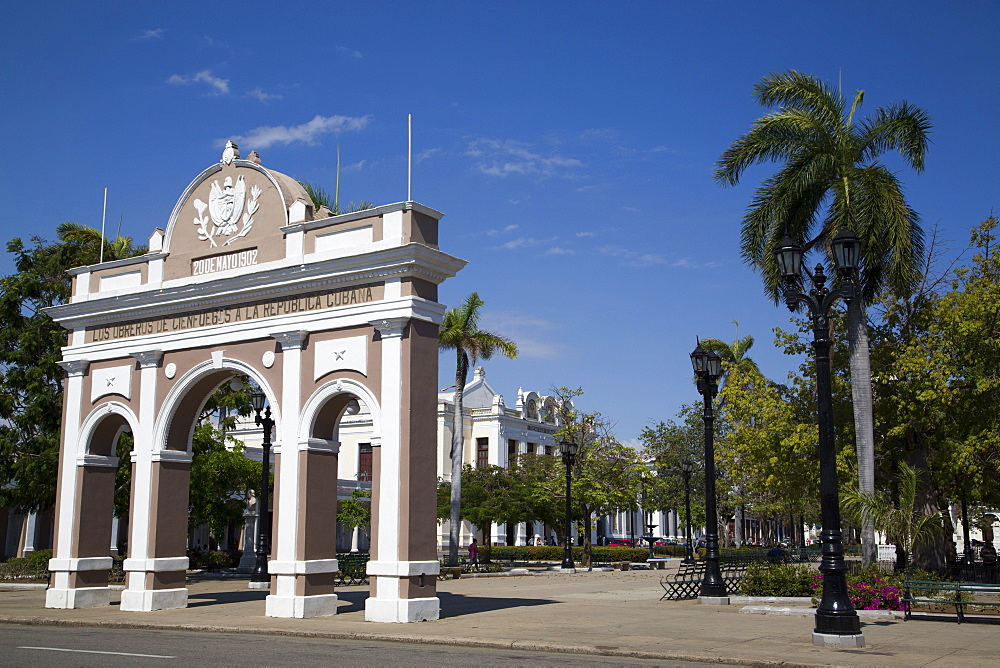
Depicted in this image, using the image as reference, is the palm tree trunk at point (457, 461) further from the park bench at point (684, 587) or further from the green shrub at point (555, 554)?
the park bench at point (684, 587)

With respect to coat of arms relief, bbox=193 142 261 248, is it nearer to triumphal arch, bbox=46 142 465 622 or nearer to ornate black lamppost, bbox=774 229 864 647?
triumphal arch, bbox=46 142 465 622

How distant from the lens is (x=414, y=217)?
1794cm

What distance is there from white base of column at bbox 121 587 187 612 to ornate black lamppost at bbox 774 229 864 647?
13705mm

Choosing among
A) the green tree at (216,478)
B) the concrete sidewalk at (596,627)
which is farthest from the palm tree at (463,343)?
the concrete sidewalk at (596,627)

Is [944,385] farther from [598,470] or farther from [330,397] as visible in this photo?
[598,470]

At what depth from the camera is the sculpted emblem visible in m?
20.4

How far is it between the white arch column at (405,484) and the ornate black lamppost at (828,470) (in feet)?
22.7

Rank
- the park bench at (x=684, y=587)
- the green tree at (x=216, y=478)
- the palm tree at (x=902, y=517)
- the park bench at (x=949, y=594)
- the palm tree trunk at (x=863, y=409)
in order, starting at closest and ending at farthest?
the park bench at (x=949, y=594) < the palm tree at (x=902, y=517) < the park bench at (x=684, y=587) < the palm tree trunk at (x=863, y=409) < the green tree at (x=216, y=478)

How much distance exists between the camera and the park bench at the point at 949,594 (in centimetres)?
1627

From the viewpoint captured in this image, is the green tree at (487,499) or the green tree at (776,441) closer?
the green tree at (776,441)

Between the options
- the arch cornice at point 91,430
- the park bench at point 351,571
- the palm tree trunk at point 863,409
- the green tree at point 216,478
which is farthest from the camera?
the green tree at point 216,478

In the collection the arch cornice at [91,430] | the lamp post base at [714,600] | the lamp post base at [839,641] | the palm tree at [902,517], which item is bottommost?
the lamp post base at [714,600]

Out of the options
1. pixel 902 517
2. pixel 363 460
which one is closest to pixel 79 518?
pixel 902 517

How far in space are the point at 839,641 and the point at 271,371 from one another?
12.0 m
